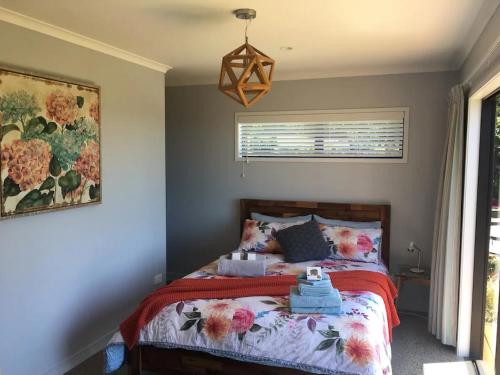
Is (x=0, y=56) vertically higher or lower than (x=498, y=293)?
higher

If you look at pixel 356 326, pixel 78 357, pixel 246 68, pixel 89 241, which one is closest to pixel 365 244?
pixel 356 326

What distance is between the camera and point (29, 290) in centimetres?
269

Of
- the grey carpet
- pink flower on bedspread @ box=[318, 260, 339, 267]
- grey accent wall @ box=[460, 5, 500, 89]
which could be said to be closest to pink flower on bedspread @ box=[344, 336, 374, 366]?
the grey carpet

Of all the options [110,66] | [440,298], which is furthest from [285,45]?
[440,298]

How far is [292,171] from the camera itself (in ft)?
14.3

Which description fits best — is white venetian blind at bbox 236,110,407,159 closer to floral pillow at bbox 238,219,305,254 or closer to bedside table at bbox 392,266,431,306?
floral pillow at bbox 238,219,305,254

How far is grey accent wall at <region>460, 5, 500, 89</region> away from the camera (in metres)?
2.21

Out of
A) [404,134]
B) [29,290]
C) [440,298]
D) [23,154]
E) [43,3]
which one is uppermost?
[43,3]

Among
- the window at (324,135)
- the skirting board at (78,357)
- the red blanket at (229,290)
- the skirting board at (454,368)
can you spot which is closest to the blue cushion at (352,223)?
the window at (324,135)

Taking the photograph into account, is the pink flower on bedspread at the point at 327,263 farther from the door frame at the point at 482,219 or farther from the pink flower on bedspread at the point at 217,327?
the pink flower on bedspread at the point at 217,327

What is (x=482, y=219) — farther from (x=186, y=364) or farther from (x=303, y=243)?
(x=186, y=364)

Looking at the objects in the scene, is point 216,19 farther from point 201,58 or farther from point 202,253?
point 202,253

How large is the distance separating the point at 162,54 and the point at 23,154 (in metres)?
1.41

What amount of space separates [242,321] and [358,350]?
0.63 m
